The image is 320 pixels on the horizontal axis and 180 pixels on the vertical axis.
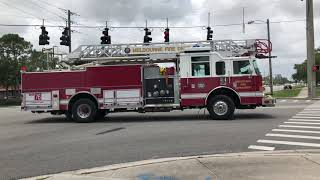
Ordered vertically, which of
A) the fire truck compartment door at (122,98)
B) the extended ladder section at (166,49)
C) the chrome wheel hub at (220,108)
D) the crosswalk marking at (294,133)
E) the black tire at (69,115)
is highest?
the extended ladder section at (166,49)

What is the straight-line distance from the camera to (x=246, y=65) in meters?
20.0

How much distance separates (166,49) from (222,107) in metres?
3.44

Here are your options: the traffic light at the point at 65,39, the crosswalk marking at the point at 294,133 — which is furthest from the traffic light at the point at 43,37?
the crosswalk marking at the point at 294,133

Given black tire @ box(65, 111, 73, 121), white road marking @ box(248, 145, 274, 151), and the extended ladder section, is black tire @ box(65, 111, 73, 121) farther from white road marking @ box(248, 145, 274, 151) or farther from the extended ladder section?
white road marking @ box(248, 145, 274, 151)

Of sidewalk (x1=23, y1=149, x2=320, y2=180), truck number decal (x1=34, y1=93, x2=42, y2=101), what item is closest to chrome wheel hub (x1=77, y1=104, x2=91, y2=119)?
truck number decal (x1=34, y1=93, x2=42, y2=101)

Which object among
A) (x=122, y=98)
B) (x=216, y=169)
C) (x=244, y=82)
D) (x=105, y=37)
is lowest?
(x=216, y=169)

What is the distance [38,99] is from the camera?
835 inches

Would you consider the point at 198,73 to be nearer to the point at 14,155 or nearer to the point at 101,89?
the point at 101,89

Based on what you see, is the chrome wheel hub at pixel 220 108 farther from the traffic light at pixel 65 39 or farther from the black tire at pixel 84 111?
the traffic light at pixel 65 39

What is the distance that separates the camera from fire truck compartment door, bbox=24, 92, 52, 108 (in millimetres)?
21125

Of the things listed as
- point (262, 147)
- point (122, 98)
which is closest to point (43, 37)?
point (122, 98)

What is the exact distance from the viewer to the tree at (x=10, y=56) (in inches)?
2687

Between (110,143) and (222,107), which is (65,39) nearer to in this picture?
(222,107)

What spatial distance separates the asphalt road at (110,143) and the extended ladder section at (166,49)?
307 centimetres
